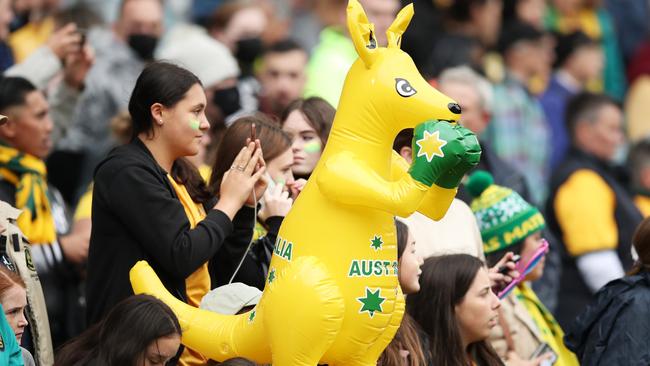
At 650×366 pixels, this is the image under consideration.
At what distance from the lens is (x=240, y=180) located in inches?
239

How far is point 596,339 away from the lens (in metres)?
6.76

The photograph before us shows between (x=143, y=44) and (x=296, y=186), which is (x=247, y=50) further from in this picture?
Answer: (x=296, y=186)

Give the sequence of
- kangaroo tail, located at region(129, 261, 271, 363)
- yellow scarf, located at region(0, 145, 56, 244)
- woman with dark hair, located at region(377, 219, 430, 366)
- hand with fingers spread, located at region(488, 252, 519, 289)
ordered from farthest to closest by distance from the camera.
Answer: yellow scarf, located at region(0, 145, 56, 244) < hand with fingers spread, located at region(488, 252, 519, 289) < woman with dark hair, located at region(377, 219, 430, 366) < kangaroo tail, located at region(129, 261, 271, 363)

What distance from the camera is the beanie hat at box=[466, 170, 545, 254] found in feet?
24.9

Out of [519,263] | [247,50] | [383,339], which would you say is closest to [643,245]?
[519,263]

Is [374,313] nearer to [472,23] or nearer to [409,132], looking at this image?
[409,132]

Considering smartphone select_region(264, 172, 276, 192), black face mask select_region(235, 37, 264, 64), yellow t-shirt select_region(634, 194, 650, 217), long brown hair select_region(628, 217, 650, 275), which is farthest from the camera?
black face mask select_region(235, 37, 264, 64)

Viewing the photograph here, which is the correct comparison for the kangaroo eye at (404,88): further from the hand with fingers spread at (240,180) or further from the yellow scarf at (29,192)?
the yellow scarf at (29,192)

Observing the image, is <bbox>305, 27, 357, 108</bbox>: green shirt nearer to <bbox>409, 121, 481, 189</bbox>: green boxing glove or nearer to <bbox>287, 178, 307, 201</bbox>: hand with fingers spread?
<bbox>287, 178, 307, 201</bbox>: hand with fingers spread

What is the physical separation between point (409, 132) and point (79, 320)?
6.85ft

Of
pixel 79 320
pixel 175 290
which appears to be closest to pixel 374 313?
pixel 175 290

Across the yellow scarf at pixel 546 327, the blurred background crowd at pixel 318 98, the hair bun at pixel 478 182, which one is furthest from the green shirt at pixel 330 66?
the yellow scarf at pixel 546 327

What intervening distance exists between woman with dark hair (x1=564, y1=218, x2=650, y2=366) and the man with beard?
11.7ft

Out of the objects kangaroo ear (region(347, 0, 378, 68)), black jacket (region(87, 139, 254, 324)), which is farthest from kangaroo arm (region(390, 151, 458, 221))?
black jacket (region(87, 139, 254, 324))
